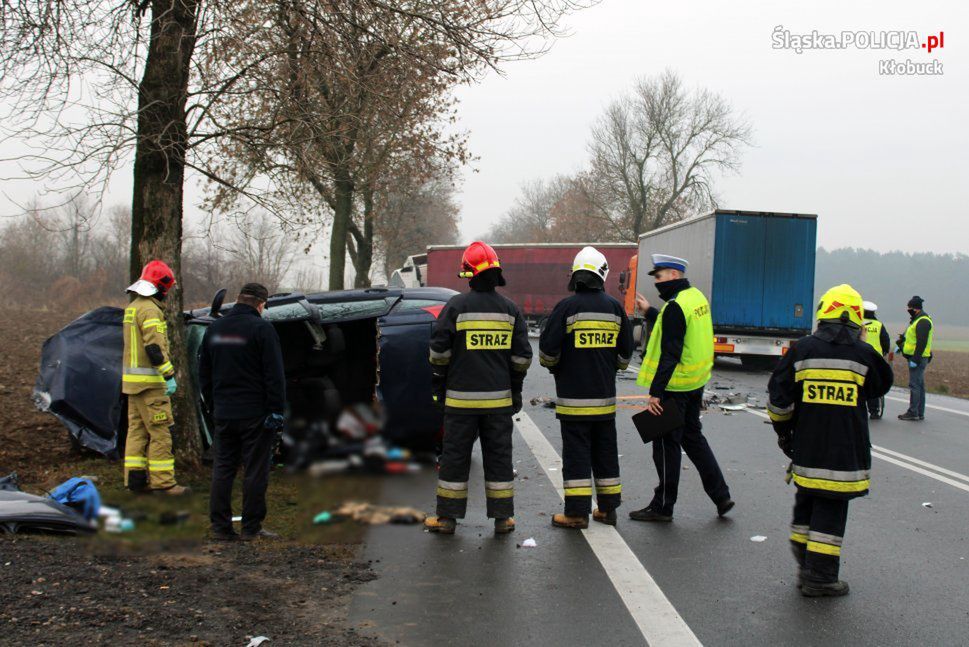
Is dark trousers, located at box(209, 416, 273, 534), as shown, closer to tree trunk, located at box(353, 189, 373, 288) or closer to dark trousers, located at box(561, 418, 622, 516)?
dark trousers, located at box(561, 418, 622, 516)

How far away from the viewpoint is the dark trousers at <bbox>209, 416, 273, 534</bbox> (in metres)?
5.80

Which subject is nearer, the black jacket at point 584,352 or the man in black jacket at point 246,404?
the man in black jacket at point 246,404

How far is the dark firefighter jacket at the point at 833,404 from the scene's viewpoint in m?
4.75

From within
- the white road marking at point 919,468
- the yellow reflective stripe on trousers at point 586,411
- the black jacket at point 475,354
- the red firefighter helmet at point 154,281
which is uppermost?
the red firefighter helmet at point 154,281

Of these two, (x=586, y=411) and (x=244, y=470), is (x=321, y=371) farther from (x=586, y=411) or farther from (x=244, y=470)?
(x=586, y=411)


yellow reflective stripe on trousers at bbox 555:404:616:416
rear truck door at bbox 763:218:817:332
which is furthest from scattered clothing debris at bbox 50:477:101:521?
rear truck door at bbox 763:218:817:332

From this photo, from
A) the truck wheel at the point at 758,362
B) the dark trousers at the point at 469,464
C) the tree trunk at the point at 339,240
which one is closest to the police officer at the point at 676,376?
the dark trousers at the point at 469,464

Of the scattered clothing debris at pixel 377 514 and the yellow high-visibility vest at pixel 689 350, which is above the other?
the yellow high-visibility vest at pixel 689 350

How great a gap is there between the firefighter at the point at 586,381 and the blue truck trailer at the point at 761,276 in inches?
549

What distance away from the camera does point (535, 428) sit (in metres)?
10.7

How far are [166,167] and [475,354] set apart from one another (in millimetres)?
3539

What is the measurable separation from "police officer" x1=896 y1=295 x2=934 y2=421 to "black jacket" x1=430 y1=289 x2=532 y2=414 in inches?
346

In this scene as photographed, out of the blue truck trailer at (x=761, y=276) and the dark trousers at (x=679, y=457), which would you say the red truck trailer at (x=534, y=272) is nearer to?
the blue truck trailer at (x=761, y=276)

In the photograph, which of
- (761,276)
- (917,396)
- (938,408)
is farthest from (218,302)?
(761,276)
